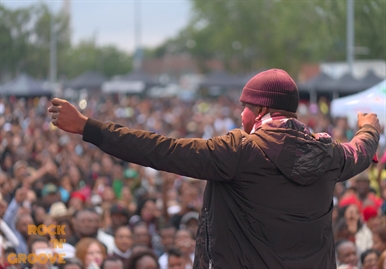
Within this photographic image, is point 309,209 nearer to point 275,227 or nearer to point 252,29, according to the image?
point 275,227

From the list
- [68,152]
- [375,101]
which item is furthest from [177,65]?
[375,101]

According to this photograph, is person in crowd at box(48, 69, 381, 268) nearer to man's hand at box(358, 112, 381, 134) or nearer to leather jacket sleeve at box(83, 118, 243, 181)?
leather jacket sleeve at box(83, 118, 243, 181)

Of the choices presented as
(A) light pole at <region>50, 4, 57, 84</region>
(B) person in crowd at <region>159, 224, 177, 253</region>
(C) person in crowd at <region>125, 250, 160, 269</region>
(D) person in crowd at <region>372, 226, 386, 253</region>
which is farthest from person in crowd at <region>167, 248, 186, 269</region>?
(A) light pole at <region>50, 4, 57, 84</region>

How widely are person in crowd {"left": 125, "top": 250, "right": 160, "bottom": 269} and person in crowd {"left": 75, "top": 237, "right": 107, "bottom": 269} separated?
31 centimetres

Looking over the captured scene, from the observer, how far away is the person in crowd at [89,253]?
6.51 metres

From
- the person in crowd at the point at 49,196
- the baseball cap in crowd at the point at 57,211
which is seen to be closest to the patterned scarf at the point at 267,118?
the baseball cap in crowd at the point at 57,211

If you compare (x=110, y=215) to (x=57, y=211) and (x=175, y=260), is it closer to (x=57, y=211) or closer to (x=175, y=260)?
(x=57, y=211)

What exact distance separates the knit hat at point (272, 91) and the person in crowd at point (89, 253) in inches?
142

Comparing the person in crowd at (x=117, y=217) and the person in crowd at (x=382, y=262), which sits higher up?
the person in crowd at (x=382, y=262)

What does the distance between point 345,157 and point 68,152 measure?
1231 cm

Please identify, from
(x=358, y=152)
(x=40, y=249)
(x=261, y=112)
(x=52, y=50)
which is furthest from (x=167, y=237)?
(x=52, y=50)

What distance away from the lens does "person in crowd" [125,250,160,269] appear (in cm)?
634

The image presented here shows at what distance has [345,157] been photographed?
3.42 metres

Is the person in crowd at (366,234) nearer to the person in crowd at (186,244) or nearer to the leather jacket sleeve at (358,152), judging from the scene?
the person in crowd at (186,244)
